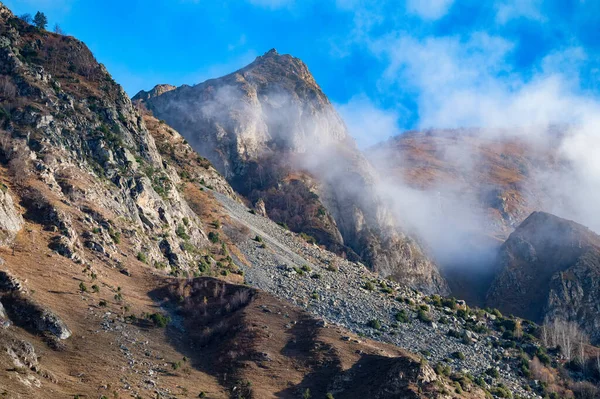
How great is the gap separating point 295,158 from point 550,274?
6987 centimetres

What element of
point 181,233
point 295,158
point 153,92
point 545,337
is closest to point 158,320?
point 181,233

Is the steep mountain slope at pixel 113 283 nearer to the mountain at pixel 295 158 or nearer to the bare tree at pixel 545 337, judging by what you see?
the bare tree at pixel 545 337

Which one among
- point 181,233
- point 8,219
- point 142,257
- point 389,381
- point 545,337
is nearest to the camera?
point 389,381

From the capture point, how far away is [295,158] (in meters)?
153

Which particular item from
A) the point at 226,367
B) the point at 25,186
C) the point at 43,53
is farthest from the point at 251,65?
the point at 226,367

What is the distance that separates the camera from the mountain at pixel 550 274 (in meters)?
117

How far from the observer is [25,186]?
55.9 metres

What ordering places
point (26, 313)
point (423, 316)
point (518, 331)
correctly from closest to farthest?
1. point (26, 313)
2. point (423, 316)
3. point (518, 331)

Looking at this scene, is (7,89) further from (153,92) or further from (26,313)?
(153,92)

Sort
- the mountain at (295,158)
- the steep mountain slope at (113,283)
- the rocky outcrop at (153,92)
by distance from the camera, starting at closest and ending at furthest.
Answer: the steep mountain slope at (113,283) < the mountain at (295,158) < the rocky outcrop at (153,92)

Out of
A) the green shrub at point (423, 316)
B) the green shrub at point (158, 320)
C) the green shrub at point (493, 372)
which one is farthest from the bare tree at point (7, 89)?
the green shrub at point (493, 372)

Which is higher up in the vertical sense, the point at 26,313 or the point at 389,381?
the point at 389,381

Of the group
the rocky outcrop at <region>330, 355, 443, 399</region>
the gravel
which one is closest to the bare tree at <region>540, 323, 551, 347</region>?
the gravel

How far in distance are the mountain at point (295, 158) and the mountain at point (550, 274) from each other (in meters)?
16.3
